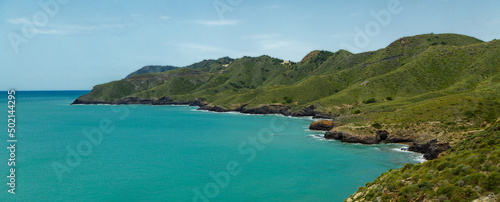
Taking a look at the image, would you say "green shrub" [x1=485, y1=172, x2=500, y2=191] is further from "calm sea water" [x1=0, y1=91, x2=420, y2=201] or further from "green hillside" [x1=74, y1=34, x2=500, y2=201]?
"calm sea water" [x1=0, y1=91, x2=420, y2=201]

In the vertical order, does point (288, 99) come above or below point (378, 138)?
above

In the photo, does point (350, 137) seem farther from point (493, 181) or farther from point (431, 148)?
point (493, 181)

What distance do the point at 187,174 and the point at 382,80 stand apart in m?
146

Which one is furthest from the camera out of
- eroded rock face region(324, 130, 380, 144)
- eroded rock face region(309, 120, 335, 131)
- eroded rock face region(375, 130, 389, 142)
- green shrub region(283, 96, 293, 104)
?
green shrub region(283, 96, 293, 104)

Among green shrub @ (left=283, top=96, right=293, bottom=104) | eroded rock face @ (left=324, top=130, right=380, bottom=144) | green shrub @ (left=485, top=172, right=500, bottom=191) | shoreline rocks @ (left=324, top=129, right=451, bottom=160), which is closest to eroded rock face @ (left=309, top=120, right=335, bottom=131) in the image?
shoreline rocks @ (left=324, top=129, right=451, bottom=160)

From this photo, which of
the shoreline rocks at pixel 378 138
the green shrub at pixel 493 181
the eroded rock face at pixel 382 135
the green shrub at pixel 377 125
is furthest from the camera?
the green shrub at pixel 377 125

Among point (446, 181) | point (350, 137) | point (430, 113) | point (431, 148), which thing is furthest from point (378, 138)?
point (446, 181)

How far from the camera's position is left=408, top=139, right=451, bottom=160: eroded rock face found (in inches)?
2426

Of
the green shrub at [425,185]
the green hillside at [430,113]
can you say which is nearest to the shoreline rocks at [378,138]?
the green hillside at [430,113]

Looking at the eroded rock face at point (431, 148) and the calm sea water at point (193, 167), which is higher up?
the eroded rock face at point (431, 148)

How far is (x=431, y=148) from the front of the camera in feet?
208

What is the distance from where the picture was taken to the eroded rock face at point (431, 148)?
202 feet

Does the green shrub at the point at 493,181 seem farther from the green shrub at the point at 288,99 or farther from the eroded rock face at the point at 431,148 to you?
the green shrub at the point at 288,99

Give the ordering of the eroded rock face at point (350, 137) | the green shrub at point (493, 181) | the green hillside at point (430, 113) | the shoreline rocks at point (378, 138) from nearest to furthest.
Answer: the green shrub at point (493, 181)
the green hillside at point (430, 113)
the shoreline rocks at point (378, 138)
the eroded rock face at point (350, 137)
